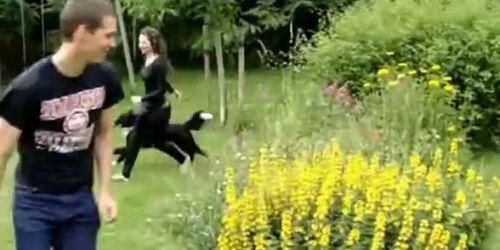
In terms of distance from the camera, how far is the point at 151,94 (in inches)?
471

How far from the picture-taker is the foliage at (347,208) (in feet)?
20.5

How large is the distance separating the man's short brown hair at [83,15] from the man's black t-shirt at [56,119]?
0.62 feet

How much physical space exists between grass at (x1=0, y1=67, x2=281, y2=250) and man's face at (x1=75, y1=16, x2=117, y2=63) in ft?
6.61

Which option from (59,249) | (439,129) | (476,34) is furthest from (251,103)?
(59,249)

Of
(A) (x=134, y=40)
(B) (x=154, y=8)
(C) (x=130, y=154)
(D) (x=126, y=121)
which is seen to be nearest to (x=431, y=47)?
(D) (x=126, y=121)

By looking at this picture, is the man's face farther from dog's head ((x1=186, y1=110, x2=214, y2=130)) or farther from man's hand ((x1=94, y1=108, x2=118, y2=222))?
dog's head ((x1=186, y1=110, x2=214, y2=130))

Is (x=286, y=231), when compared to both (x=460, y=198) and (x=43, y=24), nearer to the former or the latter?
(x=460, y=198)

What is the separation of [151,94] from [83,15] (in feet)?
22.0

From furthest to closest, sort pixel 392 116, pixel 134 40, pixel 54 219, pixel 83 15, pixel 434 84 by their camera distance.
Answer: pixel 134 40, pixel 434 84, pixel 392 116, pixel 54 219, pixel 83 15

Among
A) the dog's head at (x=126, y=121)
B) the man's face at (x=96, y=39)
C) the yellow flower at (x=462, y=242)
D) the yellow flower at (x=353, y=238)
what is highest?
the man's face at (x=96, y=39)

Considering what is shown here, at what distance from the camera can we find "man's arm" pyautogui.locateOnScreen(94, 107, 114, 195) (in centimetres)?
565

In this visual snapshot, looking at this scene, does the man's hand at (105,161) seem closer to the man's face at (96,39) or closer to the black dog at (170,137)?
the man's face at (96,39)

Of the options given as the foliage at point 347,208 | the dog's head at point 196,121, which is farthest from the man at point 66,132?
the dog's head at point 196,121

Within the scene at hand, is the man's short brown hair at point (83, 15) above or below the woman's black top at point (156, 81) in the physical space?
above
